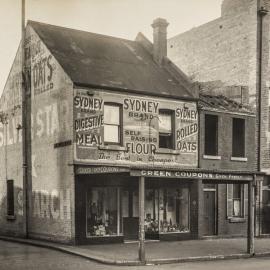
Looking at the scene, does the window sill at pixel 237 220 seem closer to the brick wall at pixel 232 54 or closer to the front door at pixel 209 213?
the front door at pixel 209 213

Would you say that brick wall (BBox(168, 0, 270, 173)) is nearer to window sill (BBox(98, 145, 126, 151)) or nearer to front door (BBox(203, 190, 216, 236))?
front door (BBox(203, 190, 216, 236))

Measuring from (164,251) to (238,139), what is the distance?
29.7 ft

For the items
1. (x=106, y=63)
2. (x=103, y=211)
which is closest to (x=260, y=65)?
(x=106, y=63)

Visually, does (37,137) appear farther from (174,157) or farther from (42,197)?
(174,157)

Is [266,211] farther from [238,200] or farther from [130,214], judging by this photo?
[130,214]

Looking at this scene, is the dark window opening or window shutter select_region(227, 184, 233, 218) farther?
the dark window opening

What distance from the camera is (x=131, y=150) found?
21.9m

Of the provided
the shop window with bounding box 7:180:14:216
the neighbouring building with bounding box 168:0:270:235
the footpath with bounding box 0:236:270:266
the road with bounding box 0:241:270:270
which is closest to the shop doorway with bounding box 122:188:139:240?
the footpath with bounding box 0:236:270:266

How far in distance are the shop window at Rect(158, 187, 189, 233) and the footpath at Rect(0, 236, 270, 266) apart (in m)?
1.07

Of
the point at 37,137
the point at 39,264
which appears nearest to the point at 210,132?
the point at 37,137

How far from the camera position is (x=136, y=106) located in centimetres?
2217

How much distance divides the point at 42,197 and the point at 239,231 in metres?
9.74

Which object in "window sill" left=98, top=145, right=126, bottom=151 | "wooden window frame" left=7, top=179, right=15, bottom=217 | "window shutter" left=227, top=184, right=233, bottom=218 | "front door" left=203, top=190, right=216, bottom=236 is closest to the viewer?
"window sill" left=98, top=145, right=126, bottom=151

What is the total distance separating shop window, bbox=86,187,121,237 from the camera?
21031mm
